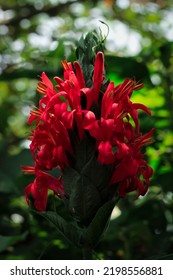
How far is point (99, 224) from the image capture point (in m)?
1.35

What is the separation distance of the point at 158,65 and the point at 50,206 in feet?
4.12

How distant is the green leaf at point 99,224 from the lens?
4.34 ft

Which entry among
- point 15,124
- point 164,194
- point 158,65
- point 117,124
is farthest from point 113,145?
point 15,124

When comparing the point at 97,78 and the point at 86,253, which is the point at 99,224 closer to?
the point at 86,253

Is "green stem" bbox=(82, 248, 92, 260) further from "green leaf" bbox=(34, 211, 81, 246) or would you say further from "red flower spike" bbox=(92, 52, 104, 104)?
"red flower spike" bbox=(92, 52, 104, 104)

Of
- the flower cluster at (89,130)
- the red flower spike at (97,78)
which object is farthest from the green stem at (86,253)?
the red flower spike at (97,78)

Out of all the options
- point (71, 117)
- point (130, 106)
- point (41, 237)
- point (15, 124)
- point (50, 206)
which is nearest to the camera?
point (71, 117)

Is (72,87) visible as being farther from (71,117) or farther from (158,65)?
(158,65)

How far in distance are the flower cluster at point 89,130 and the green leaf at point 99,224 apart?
8 centimetres

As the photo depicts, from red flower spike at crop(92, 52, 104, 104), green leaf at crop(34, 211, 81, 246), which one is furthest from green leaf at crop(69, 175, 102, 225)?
red flower spike at crop(92, 52, 104, 104)

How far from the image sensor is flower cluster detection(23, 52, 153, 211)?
132cm

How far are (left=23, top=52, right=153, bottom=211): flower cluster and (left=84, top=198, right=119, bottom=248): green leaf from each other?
0.08 m

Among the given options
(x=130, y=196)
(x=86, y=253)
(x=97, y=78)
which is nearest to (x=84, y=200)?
(x=86, y=253)

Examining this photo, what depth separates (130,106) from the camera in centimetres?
143
